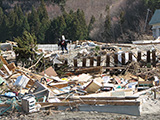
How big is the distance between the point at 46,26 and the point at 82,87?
127ft

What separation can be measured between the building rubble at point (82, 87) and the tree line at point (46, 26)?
29.1 meters

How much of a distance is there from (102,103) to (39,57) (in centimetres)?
698

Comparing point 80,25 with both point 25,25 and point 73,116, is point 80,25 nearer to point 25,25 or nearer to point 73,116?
point 25,25

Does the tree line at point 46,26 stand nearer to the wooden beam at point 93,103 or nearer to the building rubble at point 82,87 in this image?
the building rubble at point 82,87

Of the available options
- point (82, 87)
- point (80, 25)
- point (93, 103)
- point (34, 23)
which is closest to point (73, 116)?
point (93, 103)

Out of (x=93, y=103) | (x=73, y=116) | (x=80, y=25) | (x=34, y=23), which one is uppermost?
(x=34, y=23)

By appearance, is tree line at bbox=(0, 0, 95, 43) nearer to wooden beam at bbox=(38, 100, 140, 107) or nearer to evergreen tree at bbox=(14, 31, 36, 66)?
evergreen tree at bbox=(14, 31, 36, 66)

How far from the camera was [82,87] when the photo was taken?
9672 mm

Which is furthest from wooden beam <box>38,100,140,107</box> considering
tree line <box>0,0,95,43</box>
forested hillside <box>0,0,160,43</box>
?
tree line <box>0,0,95,43</box>

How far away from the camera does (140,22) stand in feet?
142

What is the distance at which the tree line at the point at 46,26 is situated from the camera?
43969mm

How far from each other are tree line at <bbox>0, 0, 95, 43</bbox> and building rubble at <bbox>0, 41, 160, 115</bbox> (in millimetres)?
29105

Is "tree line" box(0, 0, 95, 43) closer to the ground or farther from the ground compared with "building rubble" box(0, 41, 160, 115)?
farther from the ground

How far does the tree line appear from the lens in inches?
1731
